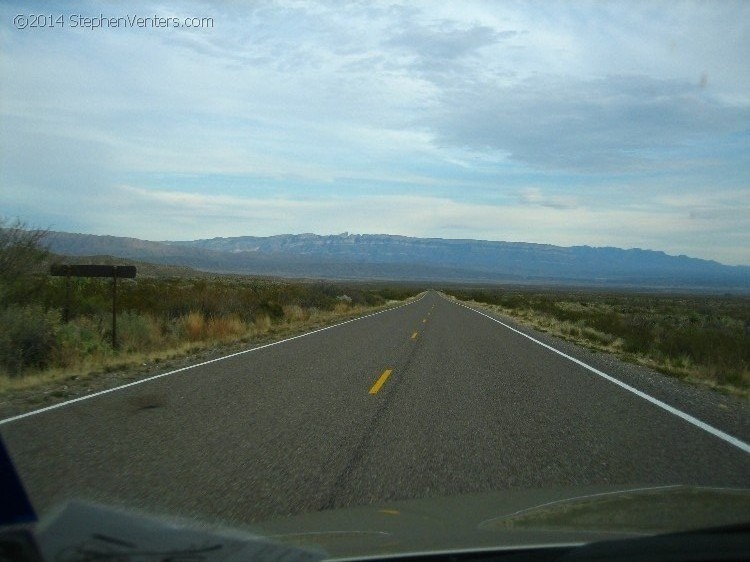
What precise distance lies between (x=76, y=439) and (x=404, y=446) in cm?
354

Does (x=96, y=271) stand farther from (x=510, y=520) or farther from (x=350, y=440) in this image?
(x=510, y=520)

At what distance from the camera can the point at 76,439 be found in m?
7.67

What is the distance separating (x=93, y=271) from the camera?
1705 cm

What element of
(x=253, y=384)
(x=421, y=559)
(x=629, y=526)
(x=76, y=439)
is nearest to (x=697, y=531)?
→ (x=629, y=526)

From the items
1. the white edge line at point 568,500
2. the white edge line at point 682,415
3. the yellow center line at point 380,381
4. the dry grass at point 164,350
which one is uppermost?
the white edge line at point 568,500

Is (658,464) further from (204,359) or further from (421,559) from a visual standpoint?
(204,359)

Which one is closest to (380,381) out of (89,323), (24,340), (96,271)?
(24,340)

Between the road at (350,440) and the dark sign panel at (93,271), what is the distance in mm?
4810

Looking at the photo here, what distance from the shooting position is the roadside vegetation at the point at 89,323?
13.5 meters

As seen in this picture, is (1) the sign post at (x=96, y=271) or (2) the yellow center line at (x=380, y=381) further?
(1) the sign post at (x=96, y=271)

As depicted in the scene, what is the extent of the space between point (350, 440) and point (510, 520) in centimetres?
373

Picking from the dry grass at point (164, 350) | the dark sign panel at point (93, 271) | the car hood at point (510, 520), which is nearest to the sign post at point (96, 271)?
the dark sign panel at point (93, 271)

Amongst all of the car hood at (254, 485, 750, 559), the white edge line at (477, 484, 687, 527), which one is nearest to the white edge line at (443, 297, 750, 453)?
the white edge line at (477, 484, 687, 527)

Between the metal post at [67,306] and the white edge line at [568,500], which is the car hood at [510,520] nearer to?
the white edge line at [568,500]
